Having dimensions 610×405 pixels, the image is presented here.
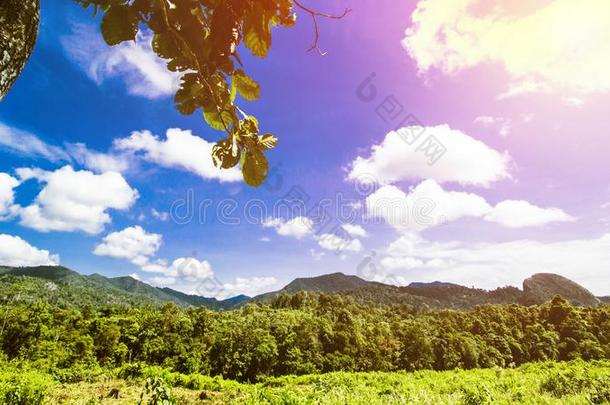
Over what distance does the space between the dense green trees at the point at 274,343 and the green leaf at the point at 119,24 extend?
31.7m

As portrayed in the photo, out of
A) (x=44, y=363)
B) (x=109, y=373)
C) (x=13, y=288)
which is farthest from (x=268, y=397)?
(x=13, y=288)

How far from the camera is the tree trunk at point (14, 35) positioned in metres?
0.61

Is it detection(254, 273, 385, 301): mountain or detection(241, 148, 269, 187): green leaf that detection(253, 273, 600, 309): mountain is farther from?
detection(241, 148, 269, 187): green leaf

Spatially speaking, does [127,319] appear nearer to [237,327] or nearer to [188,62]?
[237,327]

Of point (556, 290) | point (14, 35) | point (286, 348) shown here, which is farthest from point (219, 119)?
point (556, 290)

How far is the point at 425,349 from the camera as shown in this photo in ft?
114

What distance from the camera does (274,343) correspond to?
32.7m

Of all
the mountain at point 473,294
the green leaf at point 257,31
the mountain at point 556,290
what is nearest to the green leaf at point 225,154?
the green leaf at point 257,31

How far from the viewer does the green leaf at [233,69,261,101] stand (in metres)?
0.87

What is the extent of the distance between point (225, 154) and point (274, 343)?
115 feet

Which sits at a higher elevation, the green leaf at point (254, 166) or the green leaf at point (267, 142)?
the green leaf at point (267, 142)

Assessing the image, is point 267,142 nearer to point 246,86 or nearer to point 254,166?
point 254,166

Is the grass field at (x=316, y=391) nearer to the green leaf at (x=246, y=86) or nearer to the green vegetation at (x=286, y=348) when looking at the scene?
the green vegetation at (x=286, y=348)

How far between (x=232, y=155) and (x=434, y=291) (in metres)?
142
